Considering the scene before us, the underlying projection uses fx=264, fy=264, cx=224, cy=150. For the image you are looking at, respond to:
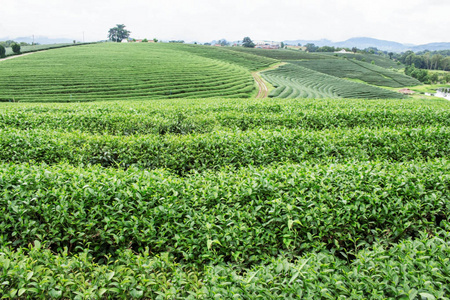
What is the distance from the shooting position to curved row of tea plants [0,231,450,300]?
→ 280cm

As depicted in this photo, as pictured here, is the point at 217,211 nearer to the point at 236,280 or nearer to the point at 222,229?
the point at 222,229

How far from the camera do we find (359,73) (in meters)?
77.8

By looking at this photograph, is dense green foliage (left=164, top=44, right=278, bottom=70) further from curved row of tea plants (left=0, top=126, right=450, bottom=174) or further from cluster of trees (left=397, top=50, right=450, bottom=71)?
cluster of trees (left=397, top=50, right=450, bottom=71)

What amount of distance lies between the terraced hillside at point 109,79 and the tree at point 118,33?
273 ft

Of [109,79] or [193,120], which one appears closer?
[193,120]

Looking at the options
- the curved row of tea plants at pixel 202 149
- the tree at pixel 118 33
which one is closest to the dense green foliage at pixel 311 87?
the curved row of tea plants at pixel 202 149

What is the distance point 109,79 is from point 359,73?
228 ft

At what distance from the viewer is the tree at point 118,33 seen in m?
128

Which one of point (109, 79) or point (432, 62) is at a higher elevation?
point (432, 62)

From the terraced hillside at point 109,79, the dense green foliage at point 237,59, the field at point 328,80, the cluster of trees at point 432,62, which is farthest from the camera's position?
the cluster of trees at point 432,62

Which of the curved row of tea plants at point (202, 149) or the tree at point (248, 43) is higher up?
the tree at point (248, 43)

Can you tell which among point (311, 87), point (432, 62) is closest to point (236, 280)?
point (311, 87)

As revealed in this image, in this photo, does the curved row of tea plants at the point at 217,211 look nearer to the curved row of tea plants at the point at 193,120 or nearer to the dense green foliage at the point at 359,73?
the curved row of tea plants at the point at 193,120

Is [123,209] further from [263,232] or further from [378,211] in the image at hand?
[378,211]
